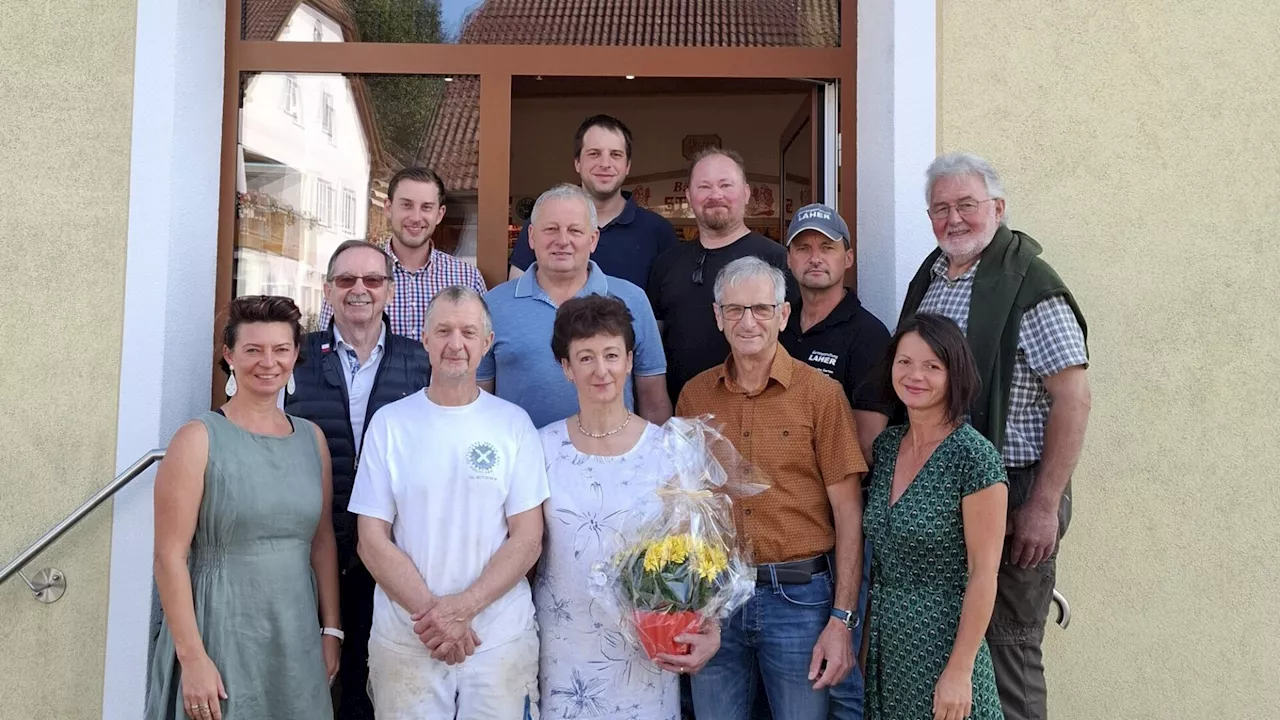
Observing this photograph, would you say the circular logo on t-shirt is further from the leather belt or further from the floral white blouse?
the leather belt

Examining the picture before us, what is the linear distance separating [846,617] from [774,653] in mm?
248

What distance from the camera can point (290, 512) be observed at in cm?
284

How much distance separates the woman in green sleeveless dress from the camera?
8.89 feet

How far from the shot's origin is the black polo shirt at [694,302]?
3631 mm

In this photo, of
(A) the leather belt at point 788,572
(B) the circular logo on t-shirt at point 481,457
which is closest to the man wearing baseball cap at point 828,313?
(A) the leather belt at point 788,572

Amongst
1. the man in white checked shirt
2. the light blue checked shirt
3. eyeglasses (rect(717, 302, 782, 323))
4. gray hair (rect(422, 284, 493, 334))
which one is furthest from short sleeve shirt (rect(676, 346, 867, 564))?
the man in white checked shirt

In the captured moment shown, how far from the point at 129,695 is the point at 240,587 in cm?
131

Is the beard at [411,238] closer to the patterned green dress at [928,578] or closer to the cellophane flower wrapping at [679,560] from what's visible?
the cellophane flower wrapping at [679,560]

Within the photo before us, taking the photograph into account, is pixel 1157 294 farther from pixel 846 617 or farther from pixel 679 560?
pixel 679 560

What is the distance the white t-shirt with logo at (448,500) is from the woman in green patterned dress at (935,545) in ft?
3.34

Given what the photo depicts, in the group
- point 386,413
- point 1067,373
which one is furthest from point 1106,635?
point 386,413

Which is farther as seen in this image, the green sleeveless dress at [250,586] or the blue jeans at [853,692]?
the blue jeans at [853,692]

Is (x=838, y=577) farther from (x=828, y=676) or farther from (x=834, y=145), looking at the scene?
(x=834, y=145)

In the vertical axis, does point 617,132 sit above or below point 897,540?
above
